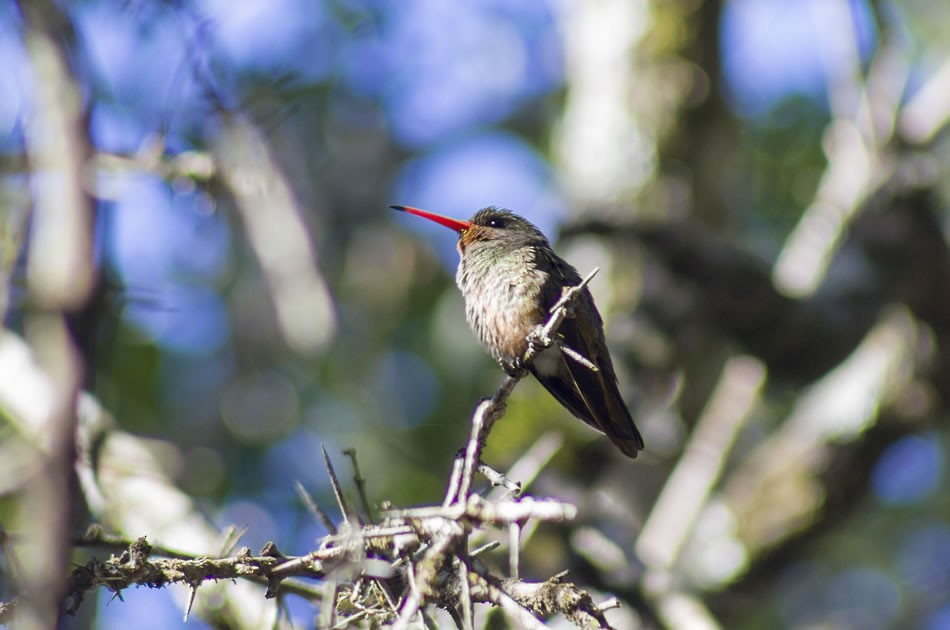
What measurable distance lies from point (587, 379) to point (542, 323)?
314mm

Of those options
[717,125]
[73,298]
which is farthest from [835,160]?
[73,298]

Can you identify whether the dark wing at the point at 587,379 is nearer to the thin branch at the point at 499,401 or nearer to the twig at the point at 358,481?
the thin branch at the point at 499,401

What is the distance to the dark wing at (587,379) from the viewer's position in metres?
4.11

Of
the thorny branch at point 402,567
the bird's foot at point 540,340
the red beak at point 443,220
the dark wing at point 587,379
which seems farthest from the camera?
the red beak at point 443,220

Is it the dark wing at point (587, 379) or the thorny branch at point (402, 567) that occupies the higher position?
the dark wing at point (587, 379)

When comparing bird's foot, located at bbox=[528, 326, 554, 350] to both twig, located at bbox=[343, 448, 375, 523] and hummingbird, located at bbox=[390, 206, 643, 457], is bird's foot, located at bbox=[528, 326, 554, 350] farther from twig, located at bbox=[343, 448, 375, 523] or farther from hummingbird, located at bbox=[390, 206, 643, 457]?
twig, located at bbox=[343, 448, 375, 523]

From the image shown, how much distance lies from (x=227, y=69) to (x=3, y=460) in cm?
224

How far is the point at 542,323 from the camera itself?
433 cm

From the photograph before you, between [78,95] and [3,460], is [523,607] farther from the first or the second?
[3,460]

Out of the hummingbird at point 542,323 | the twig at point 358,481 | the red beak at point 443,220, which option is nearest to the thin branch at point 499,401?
the twig at point 358,481

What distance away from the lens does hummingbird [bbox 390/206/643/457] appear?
413cm

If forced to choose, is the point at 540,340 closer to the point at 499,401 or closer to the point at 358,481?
the point at 499,401

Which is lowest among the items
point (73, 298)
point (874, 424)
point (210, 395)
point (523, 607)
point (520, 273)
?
point (523, 607)

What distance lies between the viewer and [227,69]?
441cm
